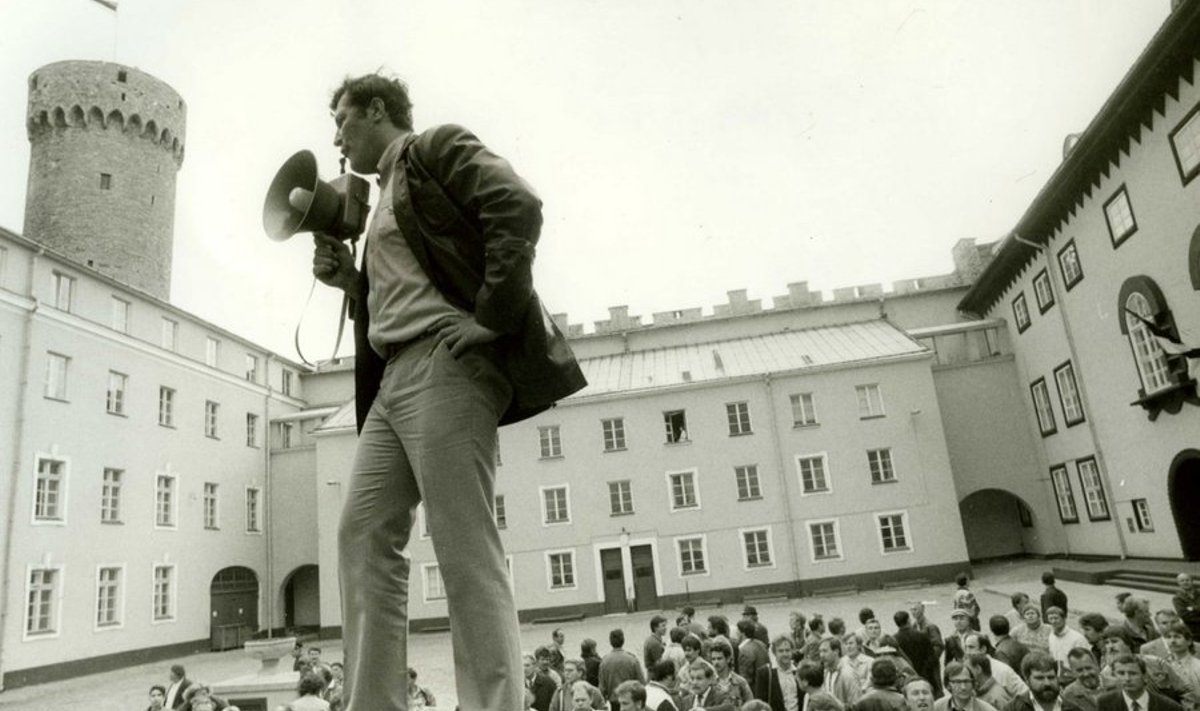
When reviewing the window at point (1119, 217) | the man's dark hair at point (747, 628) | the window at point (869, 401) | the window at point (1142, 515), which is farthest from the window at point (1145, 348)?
the man's dark hair at point (747, 628)

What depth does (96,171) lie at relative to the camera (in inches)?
1711

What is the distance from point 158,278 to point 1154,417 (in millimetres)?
45707

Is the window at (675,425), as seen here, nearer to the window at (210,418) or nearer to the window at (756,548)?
the window at (756,548)

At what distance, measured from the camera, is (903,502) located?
3503cm

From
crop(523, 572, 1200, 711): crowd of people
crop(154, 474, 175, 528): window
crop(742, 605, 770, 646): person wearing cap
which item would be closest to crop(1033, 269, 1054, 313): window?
crop(523, 572, 1200, 711): crowd of people

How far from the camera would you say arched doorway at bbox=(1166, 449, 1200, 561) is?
906 inches

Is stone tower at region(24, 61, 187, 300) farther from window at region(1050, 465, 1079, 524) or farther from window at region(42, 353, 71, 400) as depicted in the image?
window at region(1050, 465, 1079, 524)

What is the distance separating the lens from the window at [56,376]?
97.2ft

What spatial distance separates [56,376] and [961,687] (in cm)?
3231

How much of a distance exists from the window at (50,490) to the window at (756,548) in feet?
85.2

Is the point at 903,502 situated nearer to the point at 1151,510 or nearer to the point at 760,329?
the point at 1151,510

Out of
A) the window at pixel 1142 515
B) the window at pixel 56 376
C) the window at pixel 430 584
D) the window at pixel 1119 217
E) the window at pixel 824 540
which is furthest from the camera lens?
the window at pixel 430 584

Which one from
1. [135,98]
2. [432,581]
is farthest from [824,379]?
[135,98]

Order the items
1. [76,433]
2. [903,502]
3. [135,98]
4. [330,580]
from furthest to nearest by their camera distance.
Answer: [135,98]
[330,580]
[903,502]
[76,433]
